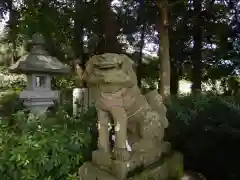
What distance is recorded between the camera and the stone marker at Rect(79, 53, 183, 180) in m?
1.61

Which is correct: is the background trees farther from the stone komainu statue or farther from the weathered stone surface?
the stone komainu statue

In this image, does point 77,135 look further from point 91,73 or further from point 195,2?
point 195,2

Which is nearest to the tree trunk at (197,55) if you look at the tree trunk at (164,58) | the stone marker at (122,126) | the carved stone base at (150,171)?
the tree trunk at (164,58)

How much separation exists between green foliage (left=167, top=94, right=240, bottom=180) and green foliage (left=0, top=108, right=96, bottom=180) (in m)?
0.95

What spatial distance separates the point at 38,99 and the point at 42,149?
1717 millimetres

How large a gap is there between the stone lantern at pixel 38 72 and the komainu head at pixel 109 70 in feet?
5.95

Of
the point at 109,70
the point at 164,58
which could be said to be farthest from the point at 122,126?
the point at 164,58

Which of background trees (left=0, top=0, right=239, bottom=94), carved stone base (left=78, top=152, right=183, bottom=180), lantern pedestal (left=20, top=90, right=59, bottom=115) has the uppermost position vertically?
background trees (left=0, top=0, right=239, bottom=94)

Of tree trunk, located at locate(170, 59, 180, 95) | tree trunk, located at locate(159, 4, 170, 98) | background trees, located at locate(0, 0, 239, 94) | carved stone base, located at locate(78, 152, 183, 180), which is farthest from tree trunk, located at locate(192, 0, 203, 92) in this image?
carved stone base, located at locate(78, 152, 183, 180)

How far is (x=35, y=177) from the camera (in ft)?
5.95

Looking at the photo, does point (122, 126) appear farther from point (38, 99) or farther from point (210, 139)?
point (38, 99)

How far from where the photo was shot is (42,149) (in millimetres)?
1828

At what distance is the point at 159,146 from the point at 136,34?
619 cm

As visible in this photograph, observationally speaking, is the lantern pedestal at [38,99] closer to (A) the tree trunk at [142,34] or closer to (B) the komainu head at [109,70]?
Result: (B) the komainu head at [109,70]
